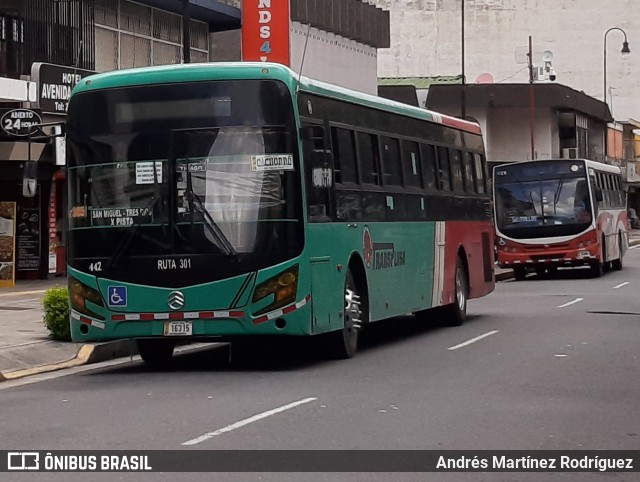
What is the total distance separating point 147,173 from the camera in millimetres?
15008

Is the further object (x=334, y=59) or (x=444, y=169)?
(x=334, y=59)

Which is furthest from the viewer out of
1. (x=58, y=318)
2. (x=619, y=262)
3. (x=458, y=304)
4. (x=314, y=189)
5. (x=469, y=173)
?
(x=619, y=262)

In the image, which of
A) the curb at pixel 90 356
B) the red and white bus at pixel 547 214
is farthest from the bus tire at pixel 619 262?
the curb at pixel 90 356

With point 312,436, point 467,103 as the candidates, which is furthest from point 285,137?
point 467,103

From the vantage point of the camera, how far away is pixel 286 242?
14.8 metres

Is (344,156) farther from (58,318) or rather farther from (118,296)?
(58,318)

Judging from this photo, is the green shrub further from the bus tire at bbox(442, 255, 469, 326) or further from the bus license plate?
the bus tire at bbox(442, 255, 469, 326)

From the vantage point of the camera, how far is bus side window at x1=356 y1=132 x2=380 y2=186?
56.4ft

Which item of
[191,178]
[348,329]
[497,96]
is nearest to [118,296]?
[191,178]

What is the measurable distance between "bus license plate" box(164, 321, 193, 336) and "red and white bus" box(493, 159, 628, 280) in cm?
2248

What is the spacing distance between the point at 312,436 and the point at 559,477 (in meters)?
2.21

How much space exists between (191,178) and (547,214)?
22.8 meters

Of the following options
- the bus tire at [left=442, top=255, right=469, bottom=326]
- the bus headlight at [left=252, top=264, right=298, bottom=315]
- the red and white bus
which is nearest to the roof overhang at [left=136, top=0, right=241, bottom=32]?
the red and white bus

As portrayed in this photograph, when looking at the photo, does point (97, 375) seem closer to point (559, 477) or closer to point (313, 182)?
point (313, 182)
